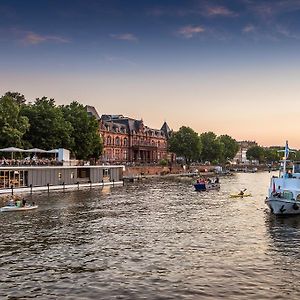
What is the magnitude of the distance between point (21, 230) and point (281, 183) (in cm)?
3631

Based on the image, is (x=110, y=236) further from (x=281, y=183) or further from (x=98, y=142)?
(x=98, y=142)

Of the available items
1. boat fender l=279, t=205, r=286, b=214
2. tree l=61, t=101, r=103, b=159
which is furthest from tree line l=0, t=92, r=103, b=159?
boat fender l=279, t=205, r=286, b=214

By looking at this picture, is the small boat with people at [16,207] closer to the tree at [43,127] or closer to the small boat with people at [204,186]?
the small boat with people at [204,186]

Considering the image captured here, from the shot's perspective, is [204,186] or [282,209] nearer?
[282,209]

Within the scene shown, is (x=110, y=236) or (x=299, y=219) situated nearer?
(x=110, y=236)

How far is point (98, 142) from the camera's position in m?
150

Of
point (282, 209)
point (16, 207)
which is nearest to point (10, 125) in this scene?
point (16, 207)

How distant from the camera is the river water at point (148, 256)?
2811 centimetres

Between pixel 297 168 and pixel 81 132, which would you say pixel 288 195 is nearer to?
pixel 297 168

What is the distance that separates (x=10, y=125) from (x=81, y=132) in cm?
3242

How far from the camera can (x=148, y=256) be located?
3631 cm

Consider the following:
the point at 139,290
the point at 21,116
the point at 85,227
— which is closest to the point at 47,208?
the point at 85,227

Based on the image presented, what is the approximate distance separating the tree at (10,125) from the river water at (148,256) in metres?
52.6

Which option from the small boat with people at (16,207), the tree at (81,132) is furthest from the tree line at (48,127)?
the small boat with people at (16,207)
